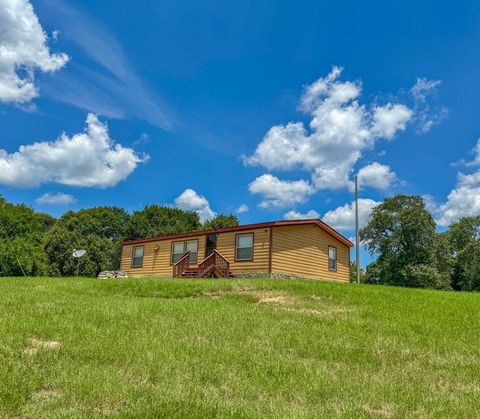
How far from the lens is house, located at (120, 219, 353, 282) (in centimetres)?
2331

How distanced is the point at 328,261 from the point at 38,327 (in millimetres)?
21119

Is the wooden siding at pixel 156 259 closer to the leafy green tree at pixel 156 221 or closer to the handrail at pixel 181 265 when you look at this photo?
the handrail at pixel 181 265

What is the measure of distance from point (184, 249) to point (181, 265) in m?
2.05

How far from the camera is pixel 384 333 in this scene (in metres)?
9.58

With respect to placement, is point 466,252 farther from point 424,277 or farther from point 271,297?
point 271,297

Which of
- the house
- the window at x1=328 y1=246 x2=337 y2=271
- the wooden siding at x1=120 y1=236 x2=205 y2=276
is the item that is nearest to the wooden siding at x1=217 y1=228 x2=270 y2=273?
the house

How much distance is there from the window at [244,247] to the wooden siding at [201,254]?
21 cm

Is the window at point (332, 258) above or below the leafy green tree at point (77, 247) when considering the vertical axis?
below

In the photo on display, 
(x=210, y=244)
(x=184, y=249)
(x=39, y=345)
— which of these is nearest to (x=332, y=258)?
(x=210, y=244)

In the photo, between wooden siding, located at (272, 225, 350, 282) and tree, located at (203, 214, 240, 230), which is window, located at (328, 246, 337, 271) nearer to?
wooden siding, located at (272, 225, 350, 282)

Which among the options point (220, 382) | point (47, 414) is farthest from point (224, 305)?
point (47, 414)

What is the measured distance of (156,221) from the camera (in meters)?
56.5

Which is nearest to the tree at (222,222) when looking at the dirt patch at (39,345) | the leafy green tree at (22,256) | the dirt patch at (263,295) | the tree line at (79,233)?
the tree line at (79,233)

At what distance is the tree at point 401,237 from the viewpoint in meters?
42.7
